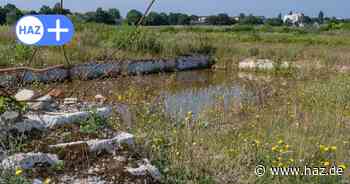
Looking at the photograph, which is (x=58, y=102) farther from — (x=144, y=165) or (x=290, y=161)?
(x=290, y=161)

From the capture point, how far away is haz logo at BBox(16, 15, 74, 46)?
132cm

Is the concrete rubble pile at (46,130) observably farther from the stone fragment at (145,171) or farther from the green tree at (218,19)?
the green tree at (218,19)

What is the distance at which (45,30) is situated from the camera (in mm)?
1352

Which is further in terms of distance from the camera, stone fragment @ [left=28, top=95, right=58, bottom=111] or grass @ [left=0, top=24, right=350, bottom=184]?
stone fragment @ [left=28, top=95, right=58, bottom=111]

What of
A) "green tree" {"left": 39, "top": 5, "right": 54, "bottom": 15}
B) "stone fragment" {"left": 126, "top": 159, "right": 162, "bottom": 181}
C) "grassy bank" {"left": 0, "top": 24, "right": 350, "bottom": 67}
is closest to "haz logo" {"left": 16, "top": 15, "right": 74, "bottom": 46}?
"green tree" {"left": 39, "top": 5, "right": 54, "bottom": 15}

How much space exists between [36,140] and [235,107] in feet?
10.2

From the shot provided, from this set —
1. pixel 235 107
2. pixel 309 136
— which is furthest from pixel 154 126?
pixel 235 107

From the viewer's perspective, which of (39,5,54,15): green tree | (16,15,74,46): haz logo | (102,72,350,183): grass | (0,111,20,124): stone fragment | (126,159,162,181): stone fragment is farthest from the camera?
(102,72,350,183): grass

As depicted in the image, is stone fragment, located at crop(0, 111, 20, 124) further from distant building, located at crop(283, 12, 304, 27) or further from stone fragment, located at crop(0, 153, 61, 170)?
distant building, located at crop(283, 12, 304, 27)

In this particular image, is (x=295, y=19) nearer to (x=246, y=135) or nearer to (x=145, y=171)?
(x=246, y=135)

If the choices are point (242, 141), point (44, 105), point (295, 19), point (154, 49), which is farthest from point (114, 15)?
point (295, 19)

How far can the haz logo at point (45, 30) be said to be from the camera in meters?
1.32

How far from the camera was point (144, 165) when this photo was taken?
2355mm

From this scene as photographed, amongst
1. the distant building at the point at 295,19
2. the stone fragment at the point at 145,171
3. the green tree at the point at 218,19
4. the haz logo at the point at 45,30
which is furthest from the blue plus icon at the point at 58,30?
the distant building at the point at 295,19
